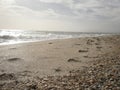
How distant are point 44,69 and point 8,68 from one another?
1.44 metres

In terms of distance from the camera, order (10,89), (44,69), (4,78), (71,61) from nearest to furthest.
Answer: (10,89), (4,78), (44,69), (71,61)

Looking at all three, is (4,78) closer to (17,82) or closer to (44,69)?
(17,82)

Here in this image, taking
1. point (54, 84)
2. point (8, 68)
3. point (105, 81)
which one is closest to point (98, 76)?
point (105, 81)

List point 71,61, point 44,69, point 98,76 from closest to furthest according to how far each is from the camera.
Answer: point 98,76 → point 44,69 → point 71,61

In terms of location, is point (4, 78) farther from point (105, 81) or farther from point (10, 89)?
point (105, 81)

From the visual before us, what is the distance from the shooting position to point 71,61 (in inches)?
322

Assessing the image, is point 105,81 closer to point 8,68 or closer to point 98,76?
point 98,76

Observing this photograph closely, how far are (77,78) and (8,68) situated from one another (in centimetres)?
302

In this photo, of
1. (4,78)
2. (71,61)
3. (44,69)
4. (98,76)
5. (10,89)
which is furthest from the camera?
(71,61)

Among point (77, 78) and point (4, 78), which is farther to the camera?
point (4, 78)

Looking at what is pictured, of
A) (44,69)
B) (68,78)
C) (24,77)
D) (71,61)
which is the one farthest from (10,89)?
(71,61)

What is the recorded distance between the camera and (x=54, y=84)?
482cm

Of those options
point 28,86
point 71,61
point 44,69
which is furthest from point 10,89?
point 71,61

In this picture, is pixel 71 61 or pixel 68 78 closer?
pixel 68 78
